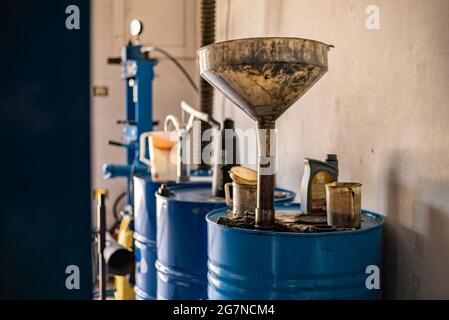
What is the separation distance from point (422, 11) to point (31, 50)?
1028 mm

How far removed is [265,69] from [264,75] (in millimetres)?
17

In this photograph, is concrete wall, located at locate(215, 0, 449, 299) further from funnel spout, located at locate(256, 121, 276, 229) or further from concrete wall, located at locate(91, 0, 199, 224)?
concrete wall, located at locate(91, 0, 199, 224)

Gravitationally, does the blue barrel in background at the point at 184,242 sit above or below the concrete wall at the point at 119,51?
below

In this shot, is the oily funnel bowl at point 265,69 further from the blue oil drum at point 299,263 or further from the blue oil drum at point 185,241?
the blue oil drum at point 185,241

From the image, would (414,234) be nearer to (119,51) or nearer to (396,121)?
(396,121)

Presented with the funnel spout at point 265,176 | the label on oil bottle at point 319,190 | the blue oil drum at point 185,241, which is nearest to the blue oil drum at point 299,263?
the funnel spout at point 265,176

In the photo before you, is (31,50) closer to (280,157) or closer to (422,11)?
(422,11)

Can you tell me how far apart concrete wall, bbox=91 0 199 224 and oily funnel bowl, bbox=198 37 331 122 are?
11.6 ft

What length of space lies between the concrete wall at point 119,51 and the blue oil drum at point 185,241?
297 cm

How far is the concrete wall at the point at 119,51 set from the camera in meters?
4.84

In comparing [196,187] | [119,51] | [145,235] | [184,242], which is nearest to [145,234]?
[145,235]

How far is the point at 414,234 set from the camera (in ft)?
4.67

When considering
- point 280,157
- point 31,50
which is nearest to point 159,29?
point 280,157

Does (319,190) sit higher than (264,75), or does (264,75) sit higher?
(264,75)
